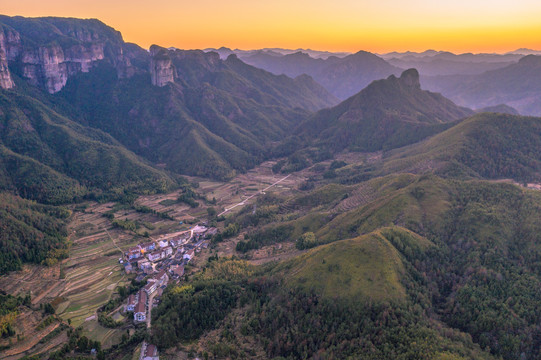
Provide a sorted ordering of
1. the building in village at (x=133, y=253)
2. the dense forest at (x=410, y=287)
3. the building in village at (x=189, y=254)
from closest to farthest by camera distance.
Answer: the dense forest at (x=410, y=287), the building in village at (x=189, y=254), the building in village at (x=133, y=253)

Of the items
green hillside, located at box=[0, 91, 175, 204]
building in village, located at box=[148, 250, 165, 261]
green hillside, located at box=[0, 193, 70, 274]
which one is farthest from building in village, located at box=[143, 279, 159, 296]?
green hillside, located at box=[0, 91, 175, 204]

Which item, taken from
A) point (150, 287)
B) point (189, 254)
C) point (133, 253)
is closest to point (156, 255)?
point (133, 253)

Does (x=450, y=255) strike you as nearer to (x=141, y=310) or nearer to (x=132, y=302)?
(x=141, y=310)

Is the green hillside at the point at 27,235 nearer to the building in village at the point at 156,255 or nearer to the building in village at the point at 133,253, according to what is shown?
the building in village at the point at 133,253

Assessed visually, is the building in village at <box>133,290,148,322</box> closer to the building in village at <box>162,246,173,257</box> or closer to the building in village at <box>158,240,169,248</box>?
the building in village at <box>162,246,173,257</box>

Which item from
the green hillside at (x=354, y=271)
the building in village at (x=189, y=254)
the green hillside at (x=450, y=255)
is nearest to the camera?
the green hillside at (x=450, y=255)

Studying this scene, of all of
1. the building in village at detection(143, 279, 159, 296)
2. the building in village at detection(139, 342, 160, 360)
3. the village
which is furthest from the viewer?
the building in village at detection(143, 279, 159, 296)

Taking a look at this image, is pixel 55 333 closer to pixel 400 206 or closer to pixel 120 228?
pixel 120 228

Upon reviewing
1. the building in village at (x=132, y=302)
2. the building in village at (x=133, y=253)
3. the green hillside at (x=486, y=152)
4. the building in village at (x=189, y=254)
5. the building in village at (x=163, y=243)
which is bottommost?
the building in village at (x=132, y=302)

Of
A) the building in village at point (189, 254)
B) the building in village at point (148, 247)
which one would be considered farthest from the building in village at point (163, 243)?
the building in village at point (189, 254)
